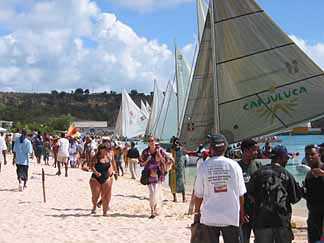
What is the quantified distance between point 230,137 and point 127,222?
3431mm

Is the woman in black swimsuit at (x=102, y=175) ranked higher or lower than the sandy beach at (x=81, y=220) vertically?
higher

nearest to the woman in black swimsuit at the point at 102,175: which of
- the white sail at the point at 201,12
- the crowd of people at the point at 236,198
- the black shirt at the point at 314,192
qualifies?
the black shirt at the point at 314,192

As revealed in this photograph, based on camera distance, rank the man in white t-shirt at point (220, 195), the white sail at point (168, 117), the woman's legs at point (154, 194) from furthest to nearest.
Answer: the white sail at point (168, 117), the woman's legs at point (154, 194), the man in white t-shirt at point (220, 195)

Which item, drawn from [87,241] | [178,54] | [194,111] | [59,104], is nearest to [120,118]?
[178,54]

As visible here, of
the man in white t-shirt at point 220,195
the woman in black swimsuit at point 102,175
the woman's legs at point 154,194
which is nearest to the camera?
the man in white t-shirt at point 220,195

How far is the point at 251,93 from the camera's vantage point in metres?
12.9

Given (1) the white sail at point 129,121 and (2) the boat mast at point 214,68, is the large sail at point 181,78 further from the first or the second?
(2) the boat mast at point 214,68

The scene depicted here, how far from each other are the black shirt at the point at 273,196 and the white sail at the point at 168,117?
144 feet

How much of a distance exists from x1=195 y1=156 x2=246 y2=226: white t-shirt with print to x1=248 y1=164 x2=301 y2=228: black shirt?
0.73 ft

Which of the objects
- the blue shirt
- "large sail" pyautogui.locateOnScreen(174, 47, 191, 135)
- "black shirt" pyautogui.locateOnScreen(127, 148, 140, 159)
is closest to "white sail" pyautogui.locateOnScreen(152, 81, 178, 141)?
"large sail" pyautogui.locateOnScreen(174, 47, 191, 135)

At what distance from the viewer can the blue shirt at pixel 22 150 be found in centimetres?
1438

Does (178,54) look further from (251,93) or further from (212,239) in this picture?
(212,239)

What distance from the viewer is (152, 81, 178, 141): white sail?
163 feet

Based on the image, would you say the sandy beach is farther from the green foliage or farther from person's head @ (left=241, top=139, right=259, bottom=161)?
the green foliage
